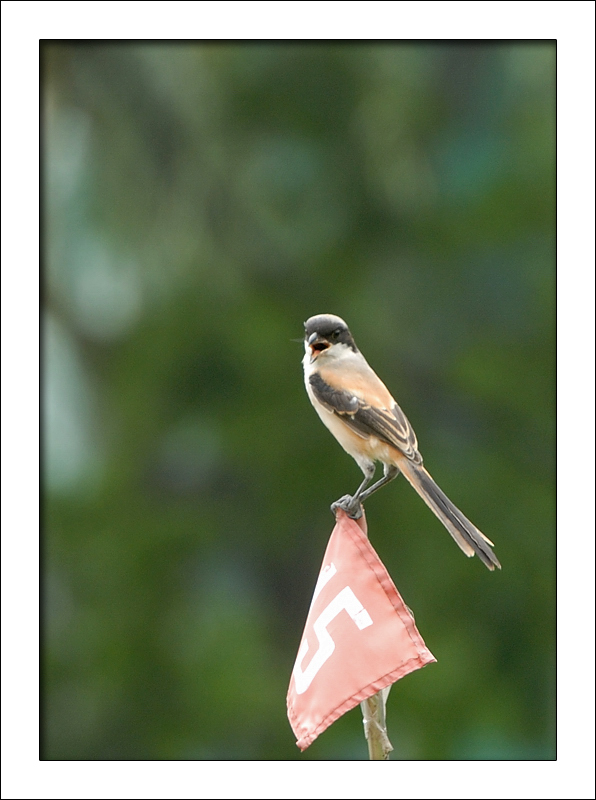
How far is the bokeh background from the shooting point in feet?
17.7

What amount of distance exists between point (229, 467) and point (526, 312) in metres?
2.00

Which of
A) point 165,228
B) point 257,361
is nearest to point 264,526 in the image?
point 257,361

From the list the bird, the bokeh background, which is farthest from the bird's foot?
the bokeh background

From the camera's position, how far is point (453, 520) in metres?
2.28

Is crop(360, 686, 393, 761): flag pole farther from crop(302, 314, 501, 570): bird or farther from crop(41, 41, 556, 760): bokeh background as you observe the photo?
crop(41, 41, 556, 760): bokeh background

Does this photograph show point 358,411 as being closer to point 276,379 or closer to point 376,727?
point 376,727

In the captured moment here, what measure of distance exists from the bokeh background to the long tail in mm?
2804

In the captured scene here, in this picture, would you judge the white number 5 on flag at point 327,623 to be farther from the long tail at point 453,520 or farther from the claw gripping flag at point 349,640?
the long tail at point 453,520

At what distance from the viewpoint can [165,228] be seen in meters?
5.69

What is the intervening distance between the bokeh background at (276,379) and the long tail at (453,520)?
2.80 metres

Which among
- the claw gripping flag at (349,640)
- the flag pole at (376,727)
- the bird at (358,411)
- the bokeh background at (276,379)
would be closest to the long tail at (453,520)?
the bird at (358,411)

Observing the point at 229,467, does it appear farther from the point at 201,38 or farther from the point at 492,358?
the point at 201,38

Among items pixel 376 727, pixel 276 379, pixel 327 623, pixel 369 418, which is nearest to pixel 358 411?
pixel 369 418

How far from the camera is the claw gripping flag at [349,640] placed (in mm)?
1991
